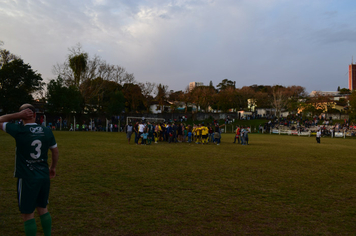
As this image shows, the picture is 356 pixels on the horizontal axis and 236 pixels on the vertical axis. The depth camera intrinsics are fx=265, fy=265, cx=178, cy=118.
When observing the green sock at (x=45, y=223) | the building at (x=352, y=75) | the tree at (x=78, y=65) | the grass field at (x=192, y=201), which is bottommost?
the grass field at (x=192, y=201)

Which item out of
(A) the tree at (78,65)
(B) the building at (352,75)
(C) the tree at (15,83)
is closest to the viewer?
(C) the tree at (15,83)

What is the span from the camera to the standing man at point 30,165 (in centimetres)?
354

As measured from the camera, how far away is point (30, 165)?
3631 mm

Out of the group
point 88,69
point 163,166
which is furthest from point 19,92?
point 163,166

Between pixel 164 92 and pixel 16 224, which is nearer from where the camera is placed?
pixel 16 224

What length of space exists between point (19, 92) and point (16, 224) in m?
43.2

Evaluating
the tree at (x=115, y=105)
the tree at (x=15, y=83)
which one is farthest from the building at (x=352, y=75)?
the tree at (x=15, y=83)

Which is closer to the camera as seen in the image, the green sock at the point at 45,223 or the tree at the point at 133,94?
the green sock at the point at 45,223

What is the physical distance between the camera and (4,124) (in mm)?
3635

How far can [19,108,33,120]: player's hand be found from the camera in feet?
11.7

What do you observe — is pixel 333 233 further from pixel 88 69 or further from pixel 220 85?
pixel 220 85

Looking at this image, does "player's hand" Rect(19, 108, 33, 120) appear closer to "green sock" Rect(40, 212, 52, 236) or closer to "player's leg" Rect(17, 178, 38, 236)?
"player's leg" Rect(17, 178, 38, 236)

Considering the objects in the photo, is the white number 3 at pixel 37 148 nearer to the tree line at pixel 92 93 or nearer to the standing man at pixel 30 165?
the standing man at pixel 30 165

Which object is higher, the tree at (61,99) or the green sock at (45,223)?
the tree at (61,99)
